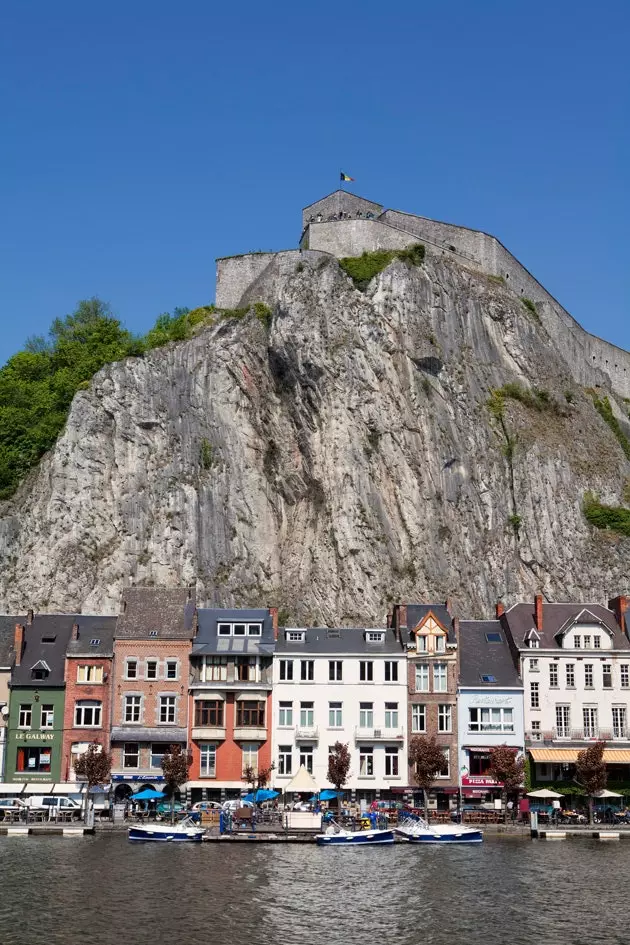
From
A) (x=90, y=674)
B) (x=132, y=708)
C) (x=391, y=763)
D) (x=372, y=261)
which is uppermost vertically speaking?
(x=372, y=261)

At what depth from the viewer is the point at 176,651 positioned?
6881 cm

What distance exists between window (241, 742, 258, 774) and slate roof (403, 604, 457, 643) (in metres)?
10.7

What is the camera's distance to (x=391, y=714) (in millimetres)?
68250

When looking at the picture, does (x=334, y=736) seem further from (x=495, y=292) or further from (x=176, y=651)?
(x=495, y=292)

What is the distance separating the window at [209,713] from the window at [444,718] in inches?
479

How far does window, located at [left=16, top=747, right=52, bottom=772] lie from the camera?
66.9m

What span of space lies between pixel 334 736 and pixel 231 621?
8949 millimetres

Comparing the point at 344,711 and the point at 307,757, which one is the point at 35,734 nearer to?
the point at 307,757

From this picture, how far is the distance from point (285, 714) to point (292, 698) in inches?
37.8

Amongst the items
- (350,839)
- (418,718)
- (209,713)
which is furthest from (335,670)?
(350,839)

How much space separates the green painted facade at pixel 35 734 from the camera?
66.6 metres

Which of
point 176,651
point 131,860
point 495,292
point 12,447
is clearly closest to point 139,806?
point 176,651

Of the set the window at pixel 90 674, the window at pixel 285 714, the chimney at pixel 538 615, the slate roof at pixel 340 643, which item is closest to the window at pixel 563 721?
the chimney at pixel 538 615

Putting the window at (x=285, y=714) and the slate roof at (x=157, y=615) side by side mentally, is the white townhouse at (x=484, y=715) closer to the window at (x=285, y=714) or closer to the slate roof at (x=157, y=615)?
the window at (x=285, y=714)
